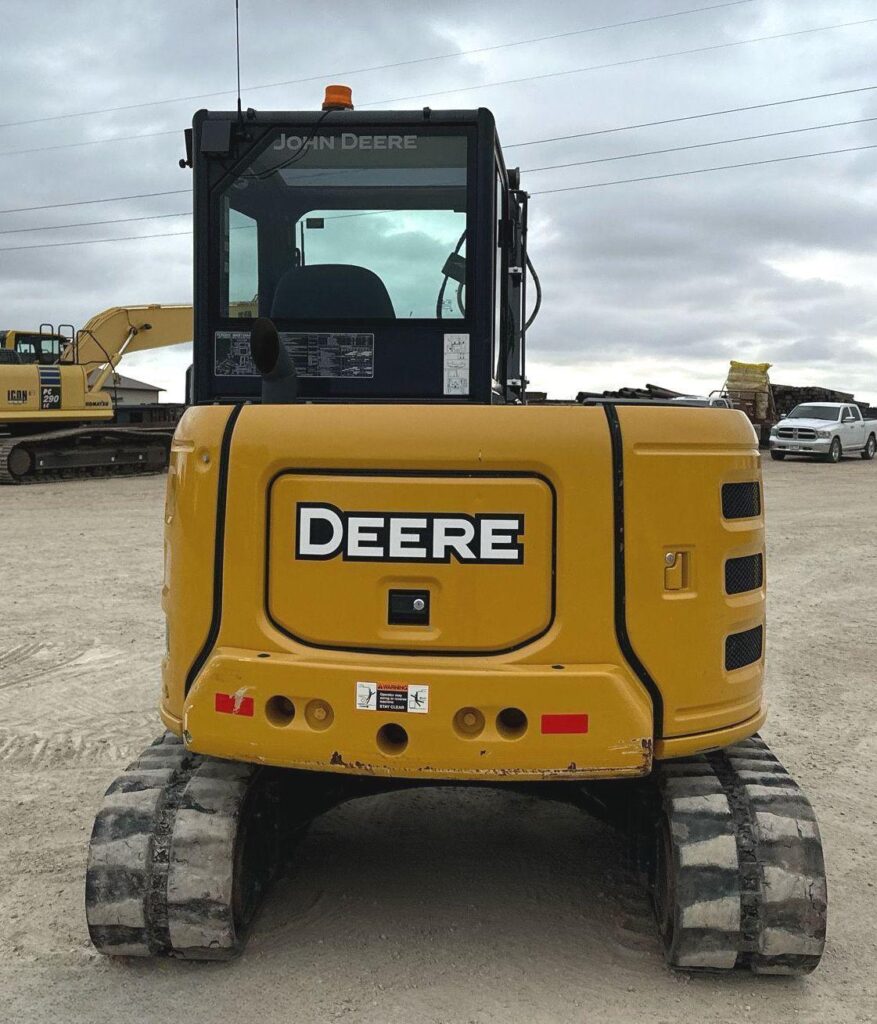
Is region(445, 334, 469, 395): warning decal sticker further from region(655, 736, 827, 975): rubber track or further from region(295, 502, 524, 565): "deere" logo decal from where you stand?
region(655, 736, 827, 975): rubber track

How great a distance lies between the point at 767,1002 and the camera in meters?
3.40

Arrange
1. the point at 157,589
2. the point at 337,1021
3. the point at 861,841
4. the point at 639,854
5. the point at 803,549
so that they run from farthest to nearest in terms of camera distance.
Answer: the point at 803,549, the point at 157,589, the point at 861,841, the point at 639,854, the point at 337,1021

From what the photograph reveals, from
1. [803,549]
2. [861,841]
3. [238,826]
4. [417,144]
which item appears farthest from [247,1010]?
[803,549]

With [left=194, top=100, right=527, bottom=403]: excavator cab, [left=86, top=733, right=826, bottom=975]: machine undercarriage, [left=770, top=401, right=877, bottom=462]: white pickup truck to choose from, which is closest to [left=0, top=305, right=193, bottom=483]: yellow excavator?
[left=770, top=401, right=877, bottom=462]: white pickup truck

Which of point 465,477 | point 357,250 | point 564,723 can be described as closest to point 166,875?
point 564,723

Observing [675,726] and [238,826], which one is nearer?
[675,726]

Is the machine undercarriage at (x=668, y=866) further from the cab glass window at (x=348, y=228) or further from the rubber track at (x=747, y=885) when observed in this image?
the cab glass window at (x=348, y=228)

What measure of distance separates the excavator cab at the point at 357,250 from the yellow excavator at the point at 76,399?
16.6m

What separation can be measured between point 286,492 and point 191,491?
1.07 ft

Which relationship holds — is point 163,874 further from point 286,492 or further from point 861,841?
point 861,841

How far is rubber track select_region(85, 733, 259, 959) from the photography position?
3457 mm

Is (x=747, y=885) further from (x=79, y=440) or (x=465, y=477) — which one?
(x=79, y=440)

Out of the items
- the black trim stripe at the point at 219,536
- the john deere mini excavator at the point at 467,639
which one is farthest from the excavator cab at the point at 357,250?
the black trim stripe at the point at 219,536

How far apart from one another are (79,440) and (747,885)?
19571mm
